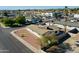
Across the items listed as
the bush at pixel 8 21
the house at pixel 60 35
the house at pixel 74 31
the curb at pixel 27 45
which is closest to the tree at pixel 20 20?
the bush at pixel 8 21

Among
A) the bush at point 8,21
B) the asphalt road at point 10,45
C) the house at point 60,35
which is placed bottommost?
the asphalt road at point 10,45

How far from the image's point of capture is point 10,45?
3000 mm

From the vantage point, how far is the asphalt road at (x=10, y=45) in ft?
9.75

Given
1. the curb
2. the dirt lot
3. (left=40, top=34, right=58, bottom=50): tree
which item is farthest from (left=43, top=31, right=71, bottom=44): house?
the curb

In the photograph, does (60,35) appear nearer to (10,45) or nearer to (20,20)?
(20,20)

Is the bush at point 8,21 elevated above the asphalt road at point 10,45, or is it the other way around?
the bush at point 8,21

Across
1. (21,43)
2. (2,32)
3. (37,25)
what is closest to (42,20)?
(37,25)

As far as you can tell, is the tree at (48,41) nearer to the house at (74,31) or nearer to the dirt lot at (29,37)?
the dirt lot at (29,37)

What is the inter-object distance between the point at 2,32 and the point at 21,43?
434 mm

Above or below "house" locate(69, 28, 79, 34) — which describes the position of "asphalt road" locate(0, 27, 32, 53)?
below

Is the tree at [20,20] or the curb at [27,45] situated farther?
the tree at [20,20]

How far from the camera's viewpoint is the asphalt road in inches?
117

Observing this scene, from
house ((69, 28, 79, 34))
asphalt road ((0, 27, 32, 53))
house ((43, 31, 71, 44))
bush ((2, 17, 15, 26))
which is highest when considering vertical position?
bush ((2, 17, 15, 26))

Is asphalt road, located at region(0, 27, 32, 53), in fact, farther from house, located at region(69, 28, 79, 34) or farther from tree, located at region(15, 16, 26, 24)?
house, located at region(69, 28, 79, 34)
